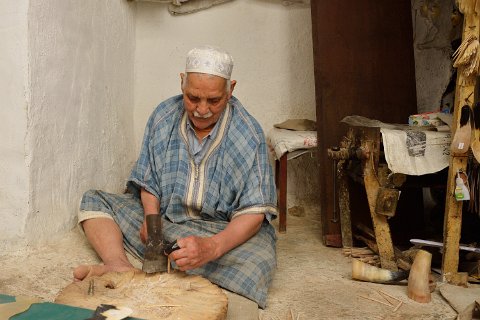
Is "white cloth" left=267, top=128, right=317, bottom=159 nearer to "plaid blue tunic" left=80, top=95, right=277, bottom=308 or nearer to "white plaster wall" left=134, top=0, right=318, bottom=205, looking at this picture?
"white plaster wall" left=134, top=0, right=318, bottom=205

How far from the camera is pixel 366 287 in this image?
3.01 metres

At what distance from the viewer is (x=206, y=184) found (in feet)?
9.69

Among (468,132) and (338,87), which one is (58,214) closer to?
(338,87)

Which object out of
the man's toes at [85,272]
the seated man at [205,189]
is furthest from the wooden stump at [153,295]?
the seated man at [205,189]

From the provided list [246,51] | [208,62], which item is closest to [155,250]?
[208,62]

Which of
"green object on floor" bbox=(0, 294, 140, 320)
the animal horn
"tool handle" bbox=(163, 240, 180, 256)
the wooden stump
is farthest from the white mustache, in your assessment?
"green object on floor" bbox=(0, 294, 140, 320)

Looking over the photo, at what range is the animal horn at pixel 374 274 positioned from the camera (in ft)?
9.88

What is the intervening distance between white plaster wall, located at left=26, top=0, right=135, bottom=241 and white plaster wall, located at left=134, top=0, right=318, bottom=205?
0.31 metres

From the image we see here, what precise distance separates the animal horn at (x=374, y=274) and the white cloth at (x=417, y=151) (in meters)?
0.53

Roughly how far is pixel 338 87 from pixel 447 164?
0.98 metres

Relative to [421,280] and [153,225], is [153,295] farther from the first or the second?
[421,280]

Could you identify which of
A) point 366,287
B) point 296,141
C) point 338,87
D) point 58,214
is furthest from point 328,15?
point 58,214

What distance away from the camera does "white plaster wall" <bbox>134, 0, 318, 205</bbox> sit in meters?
4.48

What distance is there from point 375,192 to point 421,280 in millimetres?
609
